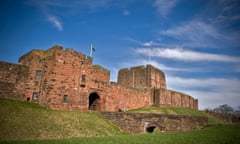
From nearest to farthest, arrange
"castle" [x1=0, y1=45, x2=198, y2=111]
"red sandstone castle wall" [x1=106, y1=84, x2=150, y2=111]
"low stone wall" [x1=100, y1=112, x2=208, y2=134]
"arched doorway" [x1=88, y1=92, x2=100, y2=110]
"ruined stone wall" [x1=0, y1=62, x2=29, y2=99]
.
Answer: "ruined stone wall" [x1=0, y1=62, x2=29, y2=99] < "low stone wall" [x1=100, y1=112, x2=208, y2=134] < "castle" [x1=0, y1=45, x2=198, y2=111] < "arched doorway" [x1=88, y1=92, x2=100, y2=110] < "red sandstone castle wall" [x1=106, y1=84, x2=150, y2=111]

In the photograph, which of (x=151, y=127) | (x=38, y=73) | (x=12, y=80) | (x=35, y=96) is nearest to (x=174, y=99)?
(x=151, y=127)

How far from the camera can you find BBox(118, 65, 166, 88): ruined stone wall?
43375 millimetres

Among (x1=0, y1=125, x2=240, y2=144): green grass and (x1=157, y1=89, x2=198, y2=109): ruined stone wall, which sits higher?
(x1=157, y1=89, x2=198, y2=109): ruined stone wall

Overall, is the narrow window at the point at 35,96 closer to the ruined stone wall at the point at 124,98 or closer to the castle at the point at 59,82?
the castle at the point at 59,82

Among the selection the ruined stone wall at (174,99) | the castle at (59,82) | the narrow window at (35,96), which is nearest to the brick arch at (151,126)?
the castle at (59,82)

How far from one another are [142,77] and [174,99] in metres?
9.72

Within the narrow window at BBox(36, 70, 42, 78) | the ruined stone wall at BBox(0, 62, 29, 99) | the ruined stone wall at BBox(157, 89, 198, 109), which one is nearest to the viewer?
the ruined stone wall at BBox(0, 62, 29, 99)

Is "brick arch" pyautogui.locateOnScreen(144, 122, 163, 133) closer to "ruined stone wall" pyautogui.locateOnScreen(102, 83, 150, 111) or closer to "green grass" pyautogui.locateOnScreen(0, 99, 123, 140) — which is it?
"green grass" pyautogui.locateOnScreen(0, 99, 123, 140)

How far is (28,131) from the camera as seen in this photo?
1282 centimetres

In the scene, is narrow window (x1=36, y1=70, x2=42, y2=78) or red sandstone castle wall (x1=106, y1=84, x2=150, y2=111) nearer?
narrow window (x1=36, y1=70, x2=42, y2=78)

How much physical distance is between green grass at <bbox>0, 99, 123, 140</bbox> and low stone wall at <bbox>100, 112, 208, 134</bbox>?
1.23 m

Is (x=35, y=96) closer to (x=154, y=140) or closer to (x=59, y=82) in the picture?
(x=59, y=82)

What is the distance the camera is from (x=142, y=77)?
1736 inches

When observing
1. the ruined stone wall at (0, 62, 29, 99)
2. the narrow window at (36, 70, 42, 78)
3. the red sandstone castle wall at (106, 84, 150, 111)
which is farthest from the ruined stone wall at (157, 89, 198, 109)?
the ruined stone wall at (0, 62, 29, 99)
